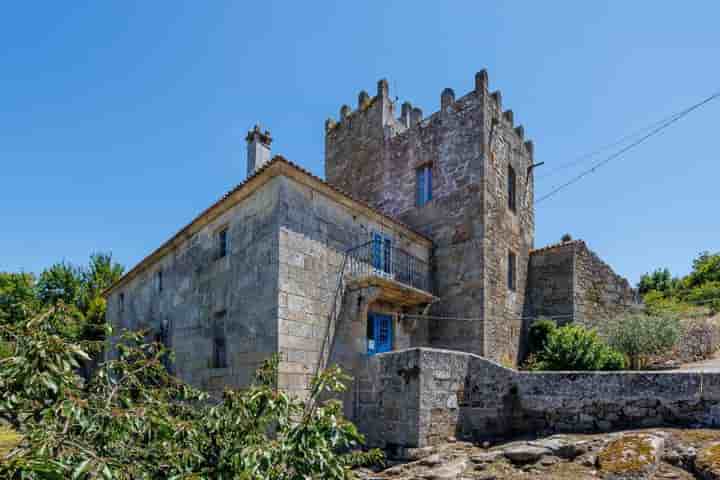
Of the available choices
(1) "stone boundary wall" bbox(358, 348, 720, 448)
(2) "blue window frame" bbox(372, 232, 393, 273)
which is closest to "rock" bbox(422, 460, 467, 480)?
(1) "stone boundary wall" bbox(358, 348, 720, 448)

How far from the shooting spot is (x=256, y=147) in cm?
1475

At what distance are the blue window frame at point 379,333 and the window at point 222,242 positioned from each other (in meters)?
4.03

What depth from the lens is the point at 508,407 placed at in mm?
8602

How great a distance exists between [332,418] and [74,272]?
105 ft

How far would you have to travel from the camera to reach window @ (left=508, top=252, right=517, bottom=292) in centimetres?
1477

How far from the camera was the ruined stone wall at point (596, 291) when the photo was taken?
1505 centimetres

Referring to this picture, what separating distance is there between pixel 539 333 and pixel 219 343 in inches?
379

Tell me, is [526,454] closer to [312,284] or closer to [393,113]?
[312,284]

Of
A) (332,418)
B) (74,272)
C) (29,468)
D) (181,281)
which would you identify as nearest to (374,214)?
(181,281)

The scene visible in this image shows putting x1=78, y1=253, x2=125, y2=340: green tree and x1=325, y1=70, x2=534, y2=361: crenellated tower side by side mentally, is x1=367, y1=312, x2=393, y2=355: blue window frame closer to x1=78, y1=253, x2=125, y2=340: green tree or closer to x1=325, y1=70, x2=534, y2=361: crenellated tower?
x1=325, y1=70, x2=534, y2=361: crenellated tower

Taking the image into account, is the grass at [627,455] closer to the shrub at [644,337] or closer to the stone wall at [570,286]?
the shrub at [644,337]

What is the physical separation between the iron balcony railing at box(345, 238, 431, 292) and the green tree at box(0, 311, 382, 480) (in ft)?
24.5

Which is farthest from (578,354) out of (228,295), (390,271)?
(228,295)

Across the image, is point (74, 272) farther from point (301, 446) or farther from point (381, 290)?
point (301, 446)
